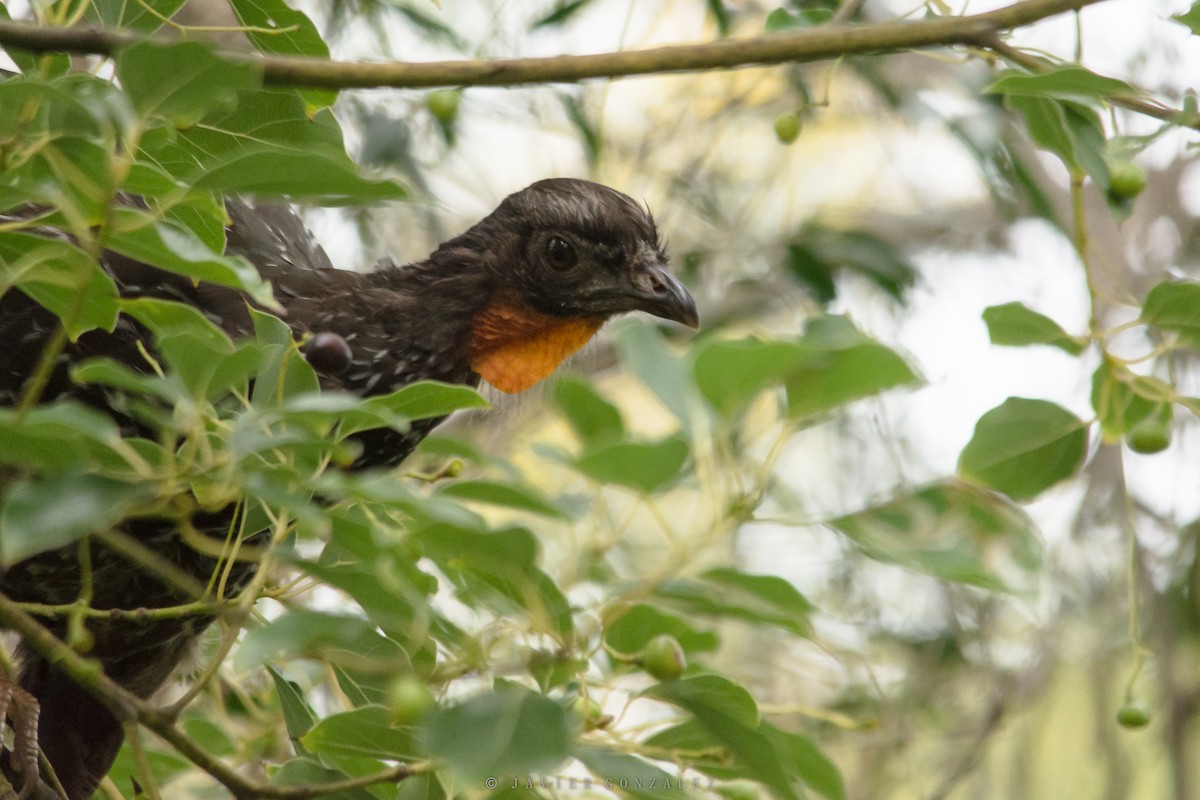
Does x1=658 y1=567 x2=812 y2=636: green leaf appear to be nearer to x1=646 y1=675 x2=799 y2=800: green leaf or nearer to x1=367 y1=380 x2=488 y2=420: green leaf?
x1=646 y1=675 x2=799 y2=800: green leaf

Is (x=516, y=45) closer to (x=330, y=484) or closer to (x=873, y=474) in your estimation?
(x=873, y=474)

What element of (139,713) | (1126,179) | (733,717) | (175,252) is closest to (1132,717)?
(1126,179)

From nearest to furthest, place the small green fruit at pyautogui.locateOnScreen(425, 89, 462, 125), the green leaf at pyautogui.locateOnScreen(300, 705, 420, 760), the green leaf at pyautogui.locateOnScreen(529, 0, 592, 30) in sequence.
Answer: the green leaf at pyautogui.locateOnScreen(300, 705, 420, 760)
the small green fruit at pyautogui.locateOnScreen(425, 89, 462, 125)
the green leaf at pyautogui.locateOnScreen(529, 0, 592, 30)

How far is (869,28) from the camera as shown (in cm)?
151

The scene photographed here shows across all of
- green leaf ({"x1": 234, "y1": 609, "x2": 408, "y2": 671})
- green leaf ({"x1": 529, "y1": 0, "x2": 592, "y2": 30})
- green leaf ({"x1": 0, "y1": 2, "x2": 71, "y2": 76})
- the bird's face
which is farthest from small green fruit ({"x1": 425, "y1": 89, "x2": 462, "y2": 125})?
green leaf ({"x1": 234, "y1": 609, "x2": 408, "y2": 671})

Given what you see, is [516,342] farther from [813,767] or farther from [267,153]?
[267,153]

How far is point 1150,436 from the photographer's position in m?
1.88

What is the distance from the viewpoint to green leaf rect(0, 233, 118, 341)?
1.19 meters

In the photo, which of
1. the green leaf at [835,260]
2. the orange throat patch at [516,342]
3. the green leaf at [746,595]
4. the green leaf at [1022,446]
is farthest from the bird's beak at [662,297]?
the green leaf at [746,595]

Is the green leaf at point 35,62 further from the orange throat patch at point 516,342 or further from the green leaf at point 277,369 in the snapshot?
the orange throat patch at point 516,342

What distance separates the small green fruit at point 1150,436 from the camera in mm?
1876

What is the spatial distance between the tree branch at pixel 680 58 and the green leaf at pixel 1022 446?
55cm

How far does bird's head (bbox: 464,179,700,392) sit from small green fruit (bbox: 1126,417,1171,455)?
3.40ft

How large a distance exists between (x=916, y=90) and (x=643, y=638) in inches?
130
